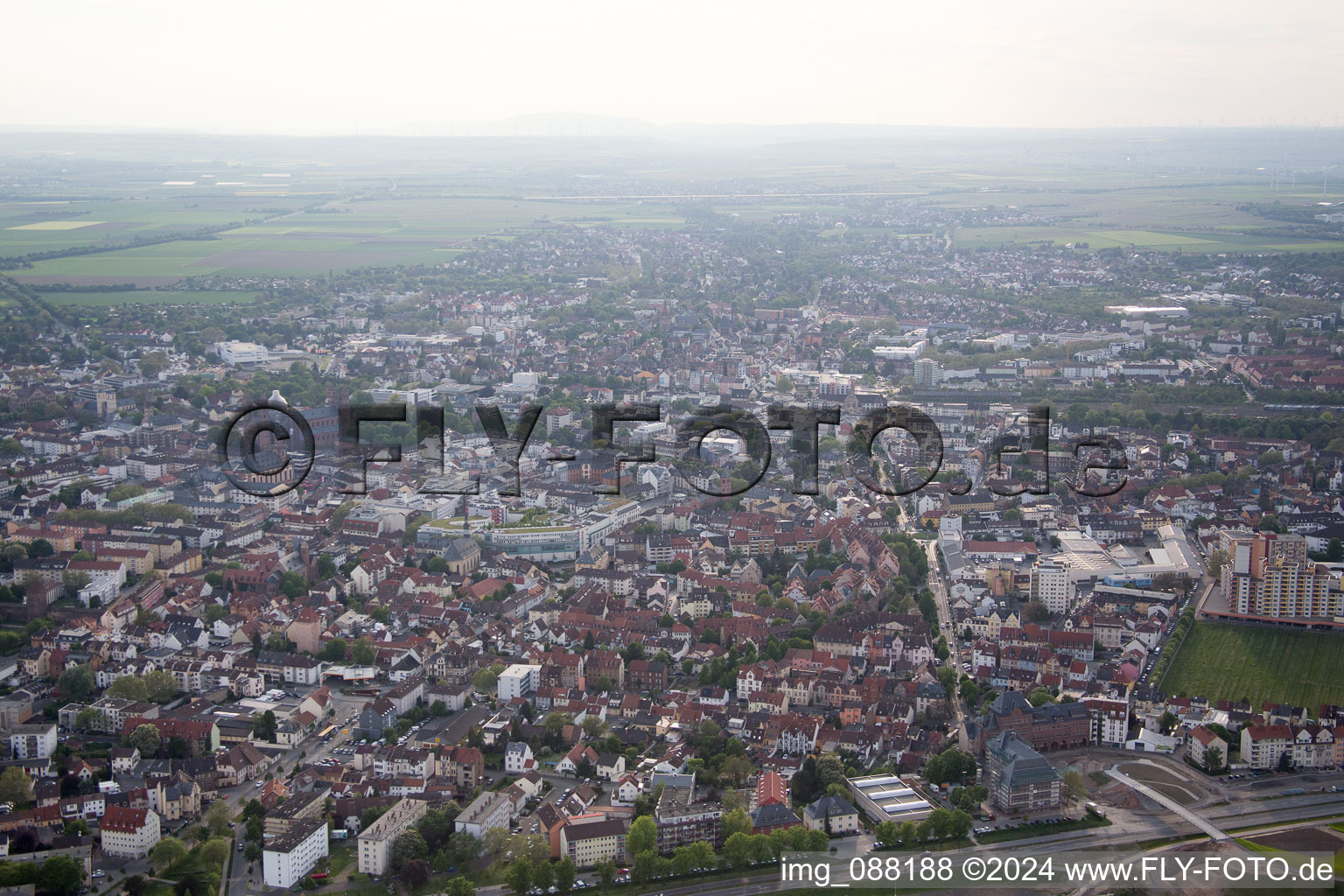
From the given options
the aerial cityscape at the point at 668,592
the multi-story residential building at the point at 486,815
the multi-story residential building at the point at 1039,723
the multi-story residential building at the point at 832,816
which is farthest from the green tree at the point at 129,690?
the multi-story residential building at the point at 1039,723

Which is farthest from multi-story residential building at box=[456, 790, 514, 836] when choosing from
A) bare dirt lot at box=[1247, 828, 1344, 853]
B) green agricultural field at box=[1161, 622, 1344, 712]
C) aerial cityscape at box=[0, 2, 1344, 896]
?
green agricultural field at box=[1161, 622, 1344, 712]

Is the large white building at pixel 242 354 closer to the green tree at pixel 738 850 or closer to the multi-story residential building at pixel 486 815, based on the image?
the multi-story residential building at pixel 486 815

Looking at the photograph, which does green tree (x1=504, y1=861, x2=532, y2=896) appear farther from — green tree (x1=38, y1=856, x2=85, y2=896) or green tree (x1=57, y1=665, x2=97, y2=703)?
green tree (x1=57, y1=665, x2=97, y2=703)

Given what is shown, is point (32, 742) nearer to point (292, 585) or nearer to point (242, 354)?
point (292, 585)

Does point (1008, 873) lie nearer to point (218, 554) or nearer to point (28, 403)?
point (218, 554)

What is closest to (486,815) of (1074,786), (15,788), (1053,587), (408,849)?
(408,849)

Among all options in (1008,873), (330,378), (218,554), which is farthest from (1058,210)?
(1008,873)
